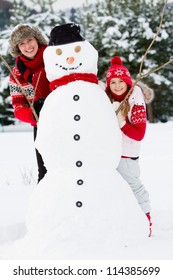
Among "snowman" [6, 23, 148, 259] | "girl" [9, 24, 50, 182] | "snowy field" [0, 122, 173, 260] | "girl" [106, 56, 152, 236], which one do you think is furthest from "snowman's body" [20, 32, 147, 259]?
"girl" [9, 24, 50, 182]

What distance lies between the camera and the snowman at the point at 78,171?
2.52 m

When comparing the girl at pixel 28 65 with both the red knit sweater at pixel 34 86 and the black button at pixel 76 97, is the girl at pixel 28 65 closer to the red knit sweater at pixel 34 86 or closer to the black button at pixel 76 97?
the red knit sweater at pixel 34 86

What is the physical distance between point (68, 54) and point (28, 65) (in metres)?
0.63

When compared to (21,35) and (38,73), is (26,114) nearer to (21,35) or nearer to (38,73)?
(38,73)

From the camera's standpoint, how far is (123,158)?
3203 mm

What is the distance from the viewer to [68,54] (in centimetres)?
262

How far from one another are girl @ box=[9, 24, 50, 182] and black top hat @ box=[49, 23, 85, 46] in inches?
16.7

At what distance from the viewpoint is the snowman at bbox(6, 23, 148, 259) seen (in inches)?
99.1

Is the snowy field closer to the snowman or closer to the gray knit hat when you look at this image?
the snowman

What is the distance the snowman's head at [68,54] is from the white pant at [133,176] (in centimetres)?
84

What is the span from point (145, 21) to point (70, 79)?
15.0 metres

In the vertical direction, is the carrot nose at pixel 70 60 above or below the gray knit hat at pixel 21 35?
below

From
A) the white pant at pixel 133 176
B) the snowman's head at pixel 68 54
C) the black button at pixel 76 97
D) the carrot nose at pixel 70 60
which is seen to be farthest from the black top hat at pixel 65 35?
the white pant at pixel 133 176

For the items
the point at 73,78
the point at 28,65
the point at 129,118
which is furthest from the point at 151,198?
the point at 73,78
